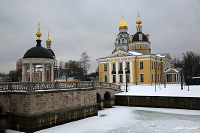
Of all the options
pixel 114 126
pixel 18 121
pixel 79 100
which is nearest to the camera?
pixel 18 121

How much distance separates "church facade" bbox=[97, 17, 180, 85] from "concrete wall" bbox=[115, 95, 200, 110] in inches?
614

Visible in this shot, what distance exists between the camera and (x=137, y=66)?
4525 centimetres

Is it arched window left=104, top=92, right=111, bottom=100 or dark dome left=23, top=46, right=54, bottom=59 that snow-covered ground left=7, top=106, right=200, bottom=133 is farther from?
dark dome left=23, top=46, right=54, bottom=59

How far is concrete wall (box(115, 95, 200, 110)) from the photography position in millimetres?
23969

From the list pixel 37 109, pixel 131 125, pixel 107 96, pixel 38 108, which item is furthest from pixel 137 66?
pixel 37 109

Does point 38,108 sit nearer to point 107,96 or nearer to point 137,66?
point 107,96

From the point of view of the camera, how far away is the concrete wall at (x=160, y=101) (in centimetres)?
2397

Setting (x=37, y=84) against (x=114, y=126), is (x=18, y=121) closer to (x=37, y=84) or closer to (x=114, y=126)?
(x=37, y=84)

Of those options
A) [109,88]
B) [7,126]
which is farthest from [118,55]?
[7,126]

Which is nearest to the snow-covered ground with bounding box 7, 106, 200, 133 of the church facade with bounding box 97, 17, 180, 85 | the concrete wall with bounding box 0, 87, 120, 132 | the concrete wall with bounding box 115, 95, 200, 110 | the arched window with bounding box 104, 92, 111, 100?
the concrete wall with bounding box 0, 87, 120, 132

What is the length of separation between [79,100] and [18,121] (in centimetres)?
652

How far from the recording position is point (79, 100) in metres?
20.4

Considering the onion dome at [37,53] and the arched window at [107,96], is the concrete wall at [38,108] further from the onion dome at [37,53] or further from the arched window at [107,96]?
the arched window at [107,96]

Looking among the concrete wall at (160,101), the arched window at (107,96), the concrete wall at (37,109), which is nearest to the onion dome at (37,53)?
the concrete wall at (37,109)
